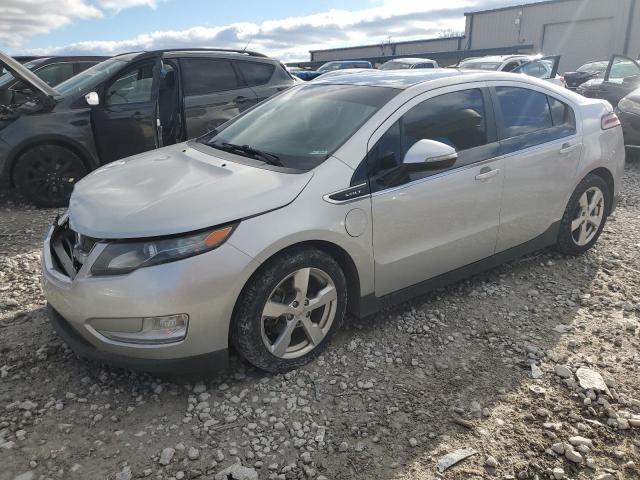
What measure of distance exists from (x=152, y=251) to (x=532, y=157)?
2.70 meters

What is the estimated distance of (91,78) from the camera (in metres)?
6.03

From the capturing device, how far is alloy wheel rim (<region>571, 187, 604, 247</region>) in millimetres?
4262

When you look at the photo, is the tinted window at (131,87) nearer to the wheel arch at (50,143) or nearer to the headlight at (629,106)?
the wheel arch at (50,143)

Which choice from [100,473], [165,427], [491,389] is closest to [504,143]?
[491,389]

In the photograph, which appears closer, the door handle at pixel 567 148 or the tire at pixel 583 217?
the door handle at pixel 567 148

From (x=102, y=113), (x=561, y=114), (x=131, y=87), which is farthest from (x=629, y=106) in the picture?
(x=102, y=113)

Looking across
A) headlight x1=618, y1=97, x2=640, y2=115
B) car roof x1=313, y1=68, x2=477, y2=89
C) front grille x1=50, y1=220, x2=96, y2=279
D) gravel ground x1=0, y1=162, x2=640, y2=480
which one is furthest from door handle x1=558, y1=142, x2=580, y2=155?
headlight x1=618, y1=97, x2=640, y2=115

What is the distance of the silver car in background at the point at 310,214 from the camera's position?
247 cm

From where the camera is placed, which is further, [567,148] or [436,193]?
[567,148]

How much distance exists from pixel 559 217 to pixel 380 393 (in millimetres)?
2308

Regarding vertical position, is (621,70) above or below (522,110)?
below

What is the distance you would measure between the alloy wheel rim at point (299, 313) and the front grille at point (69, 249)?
37.5 inches

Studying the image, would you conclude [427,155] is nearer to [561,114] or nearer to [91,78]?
[561,114]

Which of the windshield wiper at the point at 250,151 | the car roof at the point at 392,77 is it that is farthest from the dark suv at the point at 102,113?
the car roof at the point at 392,77
